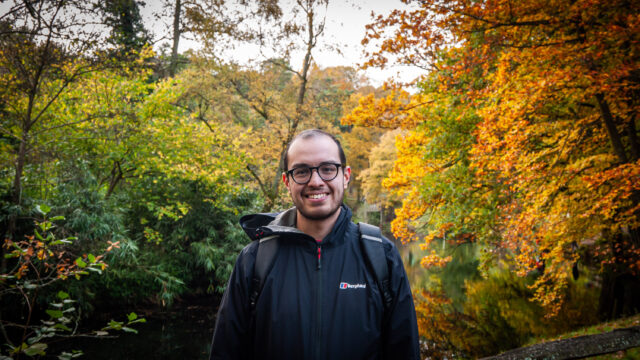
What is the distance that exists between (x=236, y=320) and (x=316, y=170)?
95 cm

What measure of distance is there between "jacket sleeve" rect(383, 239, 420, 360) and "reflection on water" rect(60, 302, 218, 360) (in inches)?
305

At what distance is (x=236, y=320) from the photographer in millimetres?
1767

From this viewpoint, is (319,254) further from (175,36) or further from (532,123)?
(175,36)

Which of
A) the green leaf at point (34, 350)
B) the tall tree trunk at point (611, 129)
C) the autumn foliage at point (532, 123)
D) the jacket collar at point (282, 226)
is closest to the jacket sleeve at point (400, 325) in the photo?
the jacket collar at point (282, 226)

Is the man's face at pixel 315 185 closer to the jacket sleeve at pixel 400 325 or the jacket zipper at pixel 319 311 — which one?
the jacket zipper at pixel 319 311

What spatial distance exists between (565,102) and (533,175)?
9.81 feet

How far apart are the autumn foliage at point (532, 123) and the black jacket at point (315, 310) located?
15.0ft

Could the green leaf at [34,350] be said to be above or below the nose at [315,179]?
below

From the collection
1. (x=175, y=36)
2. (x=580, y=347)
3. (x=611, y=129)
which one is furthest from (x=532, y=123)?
(x=175, y=36)

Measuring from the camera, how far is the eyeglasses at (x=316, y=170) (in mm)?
1860

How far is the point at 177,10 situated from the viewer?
13602mm

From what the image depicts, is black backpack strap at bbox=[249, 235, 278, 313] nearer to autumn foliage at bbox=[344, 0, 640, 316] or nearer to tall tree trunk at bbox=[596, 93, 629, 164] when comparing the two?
autumn foliage at bbox=[344, 0, 640, 316]

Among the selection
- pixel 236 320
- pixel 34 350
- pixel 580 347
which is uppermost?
pixel 236 320

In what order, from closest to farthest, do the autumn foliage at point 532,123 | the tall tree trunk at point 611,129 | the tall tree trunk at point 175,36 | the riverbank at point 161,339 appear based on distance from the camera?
the autumn foliage at point 532,123 → the tall tree trunk at point 611,129 → the riverbank at point 161,339 → the tall tree trunk at point 175,36
